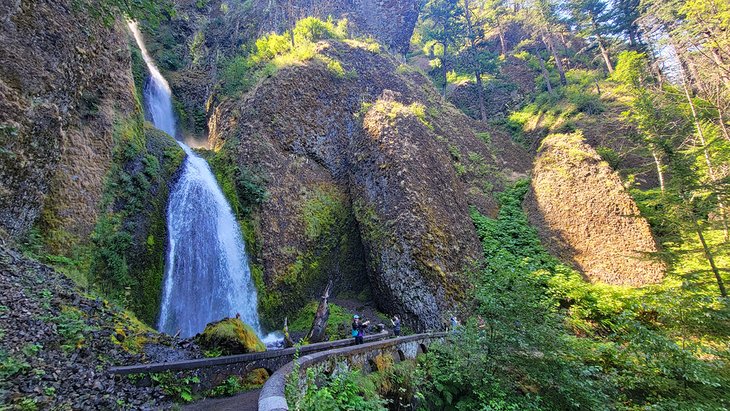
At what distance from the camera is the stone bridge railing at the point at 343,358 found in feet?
12.8

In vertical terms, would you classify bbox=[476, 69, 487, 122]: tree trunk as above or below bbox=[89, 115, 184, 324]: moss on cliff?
above

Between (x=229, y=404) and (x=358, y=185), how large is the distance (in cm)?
1384

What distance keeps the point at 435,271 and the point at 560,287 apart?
5.02 metres

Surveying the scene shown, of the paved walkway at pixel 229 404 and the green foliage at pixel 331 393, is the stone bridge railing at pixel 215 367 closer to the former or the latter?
the paved walkway at pixel 229 404

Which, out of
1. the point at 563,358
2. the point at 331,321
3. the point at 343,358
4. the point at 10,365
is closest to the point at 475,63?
the point at 331,321

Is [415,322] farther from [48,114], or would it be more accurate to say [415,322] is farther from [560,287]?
[48,114]

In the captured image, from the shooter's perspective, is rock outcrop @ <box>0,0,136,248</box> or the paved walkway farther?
rock outcrop @ <box>0,0,136,248</box>

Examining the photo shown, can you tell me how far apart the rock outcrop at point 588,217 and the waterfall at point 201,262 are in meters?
15.9

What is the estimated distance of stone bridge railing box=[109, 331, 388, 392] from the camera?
639 centimetres

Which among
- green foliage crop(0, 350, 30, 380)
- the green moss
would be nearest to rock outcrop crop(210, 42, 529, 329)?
the green moss

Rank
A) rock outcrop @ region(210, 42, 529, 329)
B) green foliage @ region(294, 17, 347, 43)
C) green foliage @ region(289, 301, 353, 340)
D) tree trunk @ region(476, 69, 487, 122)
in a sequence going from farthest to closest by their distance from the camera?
tree trunk @ region(476, 69, 487, 122) → green foliage @ region(294, 17, 347, 43) → rock outcrop @ region(210, 42, 529, 329) → green foliage @ region(289, 301, 353, 340)

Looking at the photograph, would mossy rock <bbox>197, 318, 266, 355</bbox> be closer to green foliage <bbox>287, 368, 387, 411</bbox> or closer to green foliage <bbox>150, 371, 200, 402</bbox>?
green foliage <bbox>150, 371, 200, 402</bbox>

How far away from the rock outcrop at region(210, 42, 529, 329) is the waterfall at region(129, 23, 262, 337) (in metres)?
1.25

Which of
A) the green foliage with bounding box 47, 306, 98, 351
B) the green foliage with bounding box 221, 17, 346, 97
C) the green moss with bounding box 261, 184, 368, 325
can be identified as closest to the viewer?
the green foliage with bounding box 47, 306, 98, 351
